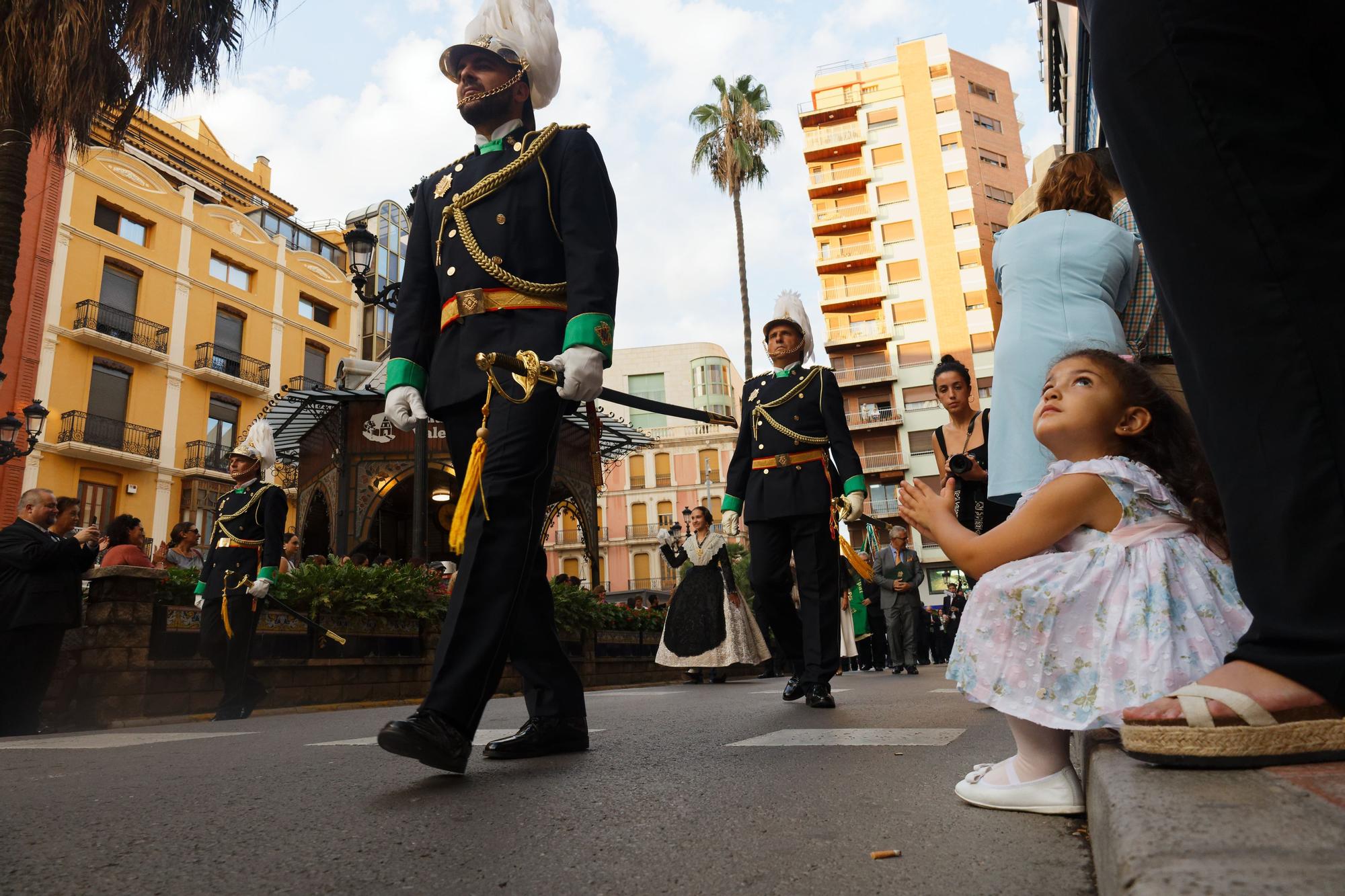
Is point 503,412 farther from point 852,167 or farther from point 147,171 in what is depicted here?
point 852,167

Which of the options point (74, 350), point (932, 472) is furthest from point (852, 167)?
point (74, 350)

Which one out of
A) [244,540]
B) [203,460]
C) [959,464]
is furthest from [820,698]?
[203,460]

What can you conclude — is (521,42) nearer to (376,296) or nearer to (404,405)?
(404,405)

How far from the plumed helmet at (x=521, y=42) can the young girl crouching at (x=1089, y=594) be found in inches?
89.6

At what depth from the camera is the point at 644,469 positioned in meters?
62.6

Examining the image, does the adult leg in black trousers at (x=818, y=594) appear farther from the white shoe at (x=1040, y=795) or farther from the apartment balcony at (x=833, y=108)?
the apartment balcony at (x=833, y=108)

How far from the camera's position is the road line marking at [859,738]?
2.95 m

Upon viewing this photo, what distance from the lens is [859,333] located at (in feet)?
169

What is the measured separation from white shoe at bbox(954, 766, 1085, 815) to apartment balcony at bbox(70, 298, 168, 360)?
3042 centimetres

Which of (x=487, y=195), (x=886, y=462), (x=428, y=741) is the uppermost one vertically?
(x=886, y=462)

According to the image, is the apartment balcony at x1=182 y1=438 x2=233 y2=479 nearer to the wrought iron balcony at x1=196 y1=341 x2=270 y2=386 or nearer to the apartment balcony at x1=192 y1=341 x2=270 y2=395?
the apartment balcony at x1=192 y1=341 x2=270 y2=395

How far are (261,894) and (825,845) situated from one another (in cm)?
87

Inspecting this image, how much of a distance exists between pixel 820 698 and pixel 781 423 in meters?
1.70

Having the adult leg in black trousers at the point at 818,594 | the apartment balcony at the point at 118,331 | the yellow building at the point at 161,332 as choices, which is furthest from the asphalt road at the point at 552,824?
the apartment balcony at the point at 118,331
